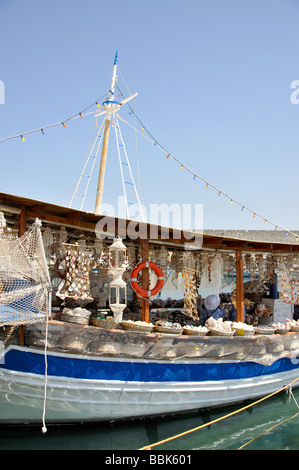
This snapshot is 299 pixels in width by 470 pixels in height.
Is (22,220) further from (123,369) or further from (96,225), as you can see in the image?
(123,369)

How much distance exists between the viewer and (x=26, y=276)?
4.77 m

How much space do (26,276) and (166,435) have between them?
3255 millimetres

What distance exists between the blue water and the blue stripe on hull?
72 centimetres

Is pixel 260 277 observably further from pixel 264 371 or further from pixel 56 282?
pixel 56 282

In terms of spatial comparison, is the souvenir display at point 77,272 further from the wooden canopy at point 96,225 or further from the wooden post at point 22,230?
the wooden post at point 22,230

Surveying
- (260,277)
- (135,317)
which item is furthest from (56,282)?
(260,277)

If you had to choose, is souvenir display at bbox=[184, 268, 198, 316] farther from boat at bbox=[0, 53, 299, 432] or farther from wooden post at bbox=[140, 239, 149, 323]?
wooden post at bbox=[140, 239, 149, 323]

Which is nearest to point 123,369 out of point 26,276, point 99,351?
point 99,351

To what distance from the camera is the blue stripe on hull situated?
5.23m

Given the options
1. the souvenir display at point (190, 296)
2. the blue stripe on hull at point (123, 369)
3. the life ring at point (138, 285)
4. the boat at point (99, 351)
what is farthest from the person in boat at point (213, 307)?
the life ring at point (138, 285)

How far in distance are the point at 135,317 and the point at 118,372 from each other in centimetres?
244

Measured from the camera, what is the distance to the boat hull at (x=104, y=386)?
17.1ft

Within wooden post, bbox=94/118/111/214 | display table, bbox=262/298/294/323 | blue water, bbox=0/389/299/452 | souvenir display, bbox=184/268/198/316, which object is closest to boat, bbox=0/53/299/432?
blue water, bbox=0/389/299/452
